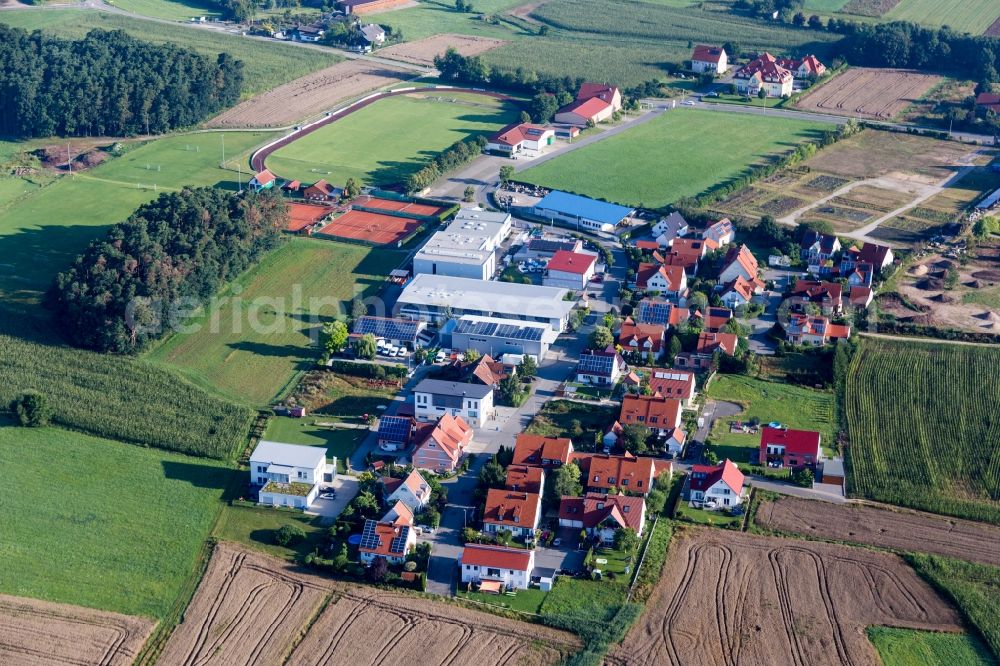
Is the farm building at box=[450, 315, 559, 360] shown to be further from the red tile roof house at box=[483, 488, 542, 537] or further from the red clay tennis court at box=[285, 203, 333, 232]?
the red clay tennis court at box=[285, 203, 333, 232]

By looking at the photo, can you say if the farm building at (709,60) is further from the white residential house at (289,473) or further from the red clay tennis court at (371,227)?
the white residential house at (289,473)

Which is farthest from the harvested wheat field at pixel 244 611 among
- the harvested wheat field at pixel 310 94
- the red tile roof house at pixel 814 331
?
the harvested wheat field at pixel 310 94

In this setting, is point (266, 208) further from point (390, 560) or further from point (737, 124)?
point (737, 124)

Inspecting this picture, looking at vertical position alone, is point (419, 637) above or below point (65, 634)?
above

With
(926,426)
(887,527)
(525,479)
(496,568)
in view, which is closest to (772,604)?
(887,527)

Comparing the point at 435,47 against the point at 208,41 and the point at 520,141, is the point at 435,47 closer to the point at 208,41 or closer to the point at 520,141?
the point at 208,41
